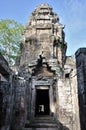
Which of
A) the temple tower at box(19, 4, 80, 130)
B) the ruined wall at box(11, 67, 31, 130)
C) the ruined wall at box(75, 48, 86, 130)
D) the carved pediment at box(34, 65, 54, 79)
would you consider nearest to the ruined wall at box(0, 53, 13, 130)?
the ruined wall at box(11, 67, 31, 130)

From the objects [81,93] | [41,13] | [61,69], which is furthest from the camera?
[41,13]

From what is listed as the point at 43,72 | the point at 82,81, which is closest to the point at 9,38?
the point at 43,72

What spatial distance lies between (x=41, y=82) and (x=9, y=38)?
9.16 m

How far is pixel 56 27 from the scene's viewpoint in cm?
1314

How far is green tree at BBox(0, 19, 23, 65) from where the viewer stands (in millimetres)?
17703

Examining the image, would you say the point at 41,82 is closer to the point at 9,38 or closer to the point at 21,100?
the point at 21,100

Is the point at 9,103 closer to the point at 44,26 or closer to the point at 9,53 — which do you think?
the point at 44,26

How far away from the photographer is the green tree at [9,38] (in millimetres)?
17703

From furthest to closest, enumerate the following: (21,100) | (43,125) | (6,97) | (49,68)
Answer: (49,68) < (21,100) < (43,125) < (6,97)

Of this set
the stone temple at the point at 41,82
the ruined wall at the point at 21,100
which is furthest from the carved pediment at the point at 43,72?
the ruined wall at the point at 21,100

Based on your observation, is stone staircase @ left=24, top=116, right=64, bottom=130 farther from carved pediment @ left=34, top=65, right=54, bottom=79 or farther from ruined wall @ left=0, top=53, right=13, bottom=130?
carved pediment @ left=34, top=65, right=54, bottom=79

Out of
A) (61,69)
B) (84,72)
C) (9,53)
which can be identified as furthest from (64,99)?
(9,53)

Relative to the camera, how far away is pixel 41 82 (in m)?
11.3

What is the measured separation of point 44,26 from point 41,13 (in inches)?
78.9
